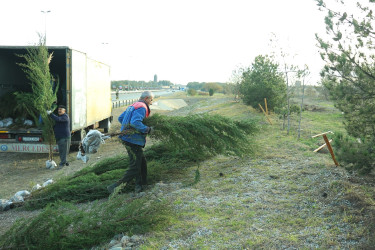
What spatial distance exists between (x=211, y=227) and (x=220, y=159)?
4102 millimetres

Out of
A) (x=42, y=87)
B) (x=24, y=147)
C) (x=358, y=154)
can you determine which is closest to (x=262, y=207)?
(x=358, y=154)

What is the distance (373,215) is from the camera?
4.38 m

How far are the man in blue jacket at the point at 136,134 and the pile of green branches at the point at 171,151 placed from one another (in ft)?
1.31

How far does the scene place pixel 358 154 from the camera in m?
4.73

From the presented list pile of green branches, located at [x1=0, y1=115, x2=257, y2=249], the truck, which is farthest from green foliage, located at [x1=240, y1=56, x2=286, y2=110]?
pile of green branches, located at [x1=0, y1=115, x2=257, y2=249]

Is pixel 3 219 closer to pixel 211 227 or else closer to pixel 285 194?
pixel 211 227

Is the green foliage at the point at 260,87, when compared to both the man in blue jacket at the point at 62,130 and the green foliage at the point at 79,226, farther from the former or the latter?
the green foliage at the point at 79,226

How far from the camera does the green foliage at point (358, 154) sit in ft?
15.3

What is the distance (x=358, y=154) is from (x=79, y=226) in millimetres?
3908

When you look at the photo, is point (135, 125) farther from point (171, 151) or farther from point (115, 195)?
point (171, 151)

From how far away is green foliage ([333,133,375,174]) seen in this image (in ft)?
15.3

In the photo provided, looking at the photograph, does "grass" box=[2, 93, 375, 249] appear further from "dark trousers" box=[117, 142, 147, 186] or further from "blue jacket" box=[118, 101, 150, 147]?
"blue jacket" box=[118, 101, 150, 147]

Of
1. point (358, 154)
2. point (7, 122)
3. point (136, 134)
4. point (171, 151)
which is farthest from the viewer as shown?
point (7, 122)

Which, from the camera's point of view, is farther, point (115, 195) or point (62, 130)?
point (62, 130)
